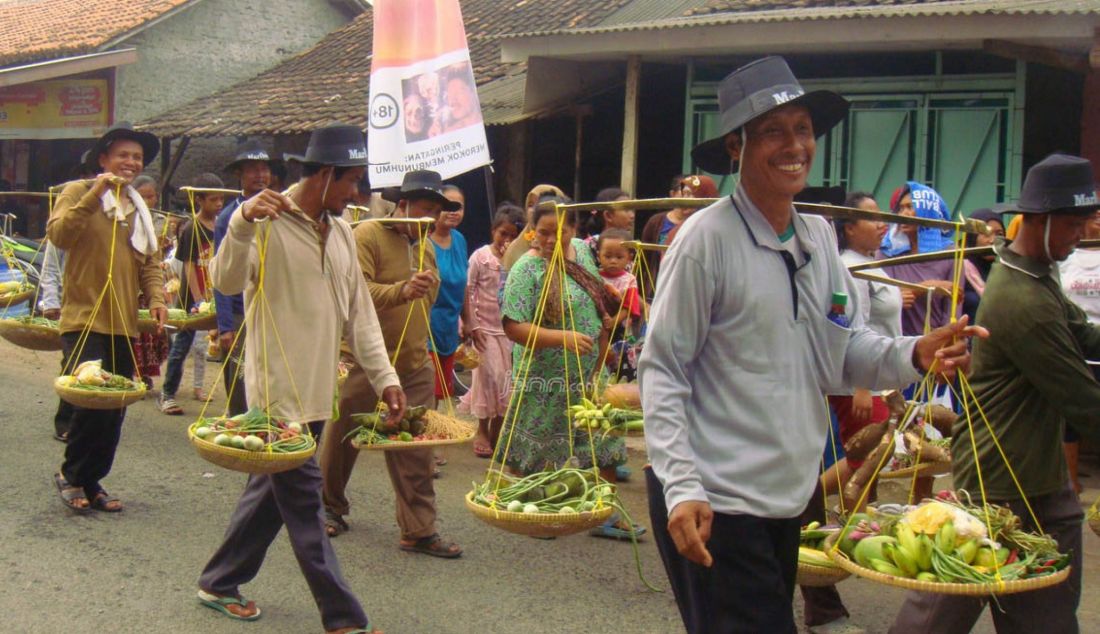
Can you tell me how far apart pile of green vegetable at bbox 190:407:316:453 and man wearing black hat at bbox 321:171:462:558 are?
A: 1.22 m

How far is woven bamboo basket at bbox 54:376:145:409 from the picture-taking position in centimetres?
581

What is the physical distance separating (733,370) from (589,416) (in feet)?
10.5

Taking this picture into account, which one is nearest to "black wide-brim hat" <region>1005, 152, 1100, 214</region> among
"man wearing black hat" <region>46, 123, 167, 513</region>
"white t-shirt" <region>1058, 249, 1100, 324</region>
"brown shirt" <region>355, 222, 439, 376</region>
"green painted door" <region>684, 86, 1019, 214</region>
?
"brown shirt" <region>355, 222, 439, 376</region>

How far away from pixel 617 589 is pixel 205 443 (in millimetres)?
2119

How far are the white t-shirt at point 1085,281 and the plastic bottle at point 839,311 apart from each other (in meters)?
4.67

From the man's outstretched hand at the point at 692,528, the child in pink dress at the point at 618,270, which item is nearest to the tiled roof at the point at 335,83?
the child in pink dress at the point at 618,270

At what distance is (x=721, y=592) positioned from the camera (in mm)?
3061

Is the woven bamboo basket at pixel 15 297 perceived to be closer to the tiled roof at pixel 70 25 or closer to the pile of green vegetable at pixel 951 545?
the pile of green vegetable at pixel 951 545

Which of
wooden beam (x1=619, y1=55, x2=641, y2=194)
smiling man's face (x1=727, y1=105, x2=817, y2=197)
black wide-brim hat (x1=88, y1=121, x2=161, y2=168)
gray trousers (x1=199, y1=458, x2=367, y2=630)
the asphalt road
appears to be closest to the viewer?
smiling man's face (x1=727, y1=105, x2=817, y2=197)

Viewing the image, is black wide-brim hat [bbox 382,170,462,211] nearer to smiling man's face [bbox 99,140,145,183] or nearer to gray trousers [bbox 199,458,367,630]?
smiling man's face [bbox 99,140,145,183]

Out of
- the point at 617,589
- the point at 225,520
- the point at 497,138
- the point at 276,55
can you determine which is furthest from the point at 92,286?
the point at 276,55

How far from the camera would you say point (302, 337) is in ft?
15.8

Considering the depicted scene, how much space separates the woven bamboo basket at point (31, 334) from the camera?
23.4 feet

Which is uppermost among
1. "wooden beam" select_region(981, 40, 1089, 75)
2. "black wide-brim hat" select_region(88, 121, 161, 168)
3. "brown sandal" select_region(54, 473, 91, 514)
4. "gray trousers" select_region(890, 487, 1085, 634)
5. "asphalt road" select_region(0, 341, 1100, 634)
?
"wooden beam" select_region(981, 40, 1089, 75)
